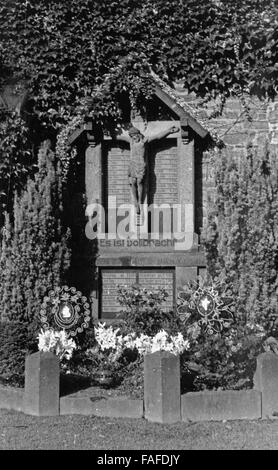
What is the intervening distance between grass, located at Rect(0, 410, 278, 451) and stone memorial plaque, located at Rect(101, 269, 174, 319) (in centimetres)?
332

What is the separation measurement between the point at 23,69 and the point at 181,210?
11.4ft

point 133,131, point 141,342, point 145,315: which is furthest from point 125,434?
point 133,131

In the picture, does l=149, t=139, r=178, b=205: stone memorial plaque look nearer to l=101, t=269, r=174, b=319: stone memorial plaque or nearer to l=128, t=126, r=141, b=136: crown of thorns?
l=128, t=126, r=141, b=136: crown of thorns

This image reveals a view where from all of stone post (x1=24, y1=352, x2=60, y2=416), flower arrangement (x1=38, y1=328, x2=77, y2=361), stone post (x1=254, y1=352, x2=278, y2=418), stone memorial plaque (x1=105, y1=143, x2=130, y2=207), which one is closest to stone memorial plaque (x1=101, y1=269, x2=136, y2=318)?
stone memorial plaque (x1=105, y1=143, x2=130, y2=207)

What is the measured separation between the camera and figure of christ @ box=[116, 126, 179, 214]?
404 inches

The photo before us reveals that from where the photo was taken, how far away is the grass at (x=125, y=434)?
6.21 metres

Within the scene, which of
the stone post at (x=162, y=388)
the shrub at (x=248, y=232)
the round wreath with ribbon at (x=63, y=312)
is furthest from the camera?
the round wreath with ribbon at (x=63, y=312)

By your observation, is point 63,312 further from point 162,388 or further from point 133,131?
point 133,131

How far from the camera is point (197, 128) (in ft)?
33.2

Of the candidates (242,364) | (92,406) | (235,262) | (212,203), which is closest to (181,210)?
(212,203)

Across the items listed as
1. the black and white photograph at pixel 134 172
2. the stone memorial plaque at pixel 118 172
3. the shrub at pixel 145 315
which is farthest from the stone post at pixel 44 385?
the stone memorial plaque at pixel 118 172

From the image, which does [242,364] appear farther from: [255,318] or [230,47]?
[230,47]

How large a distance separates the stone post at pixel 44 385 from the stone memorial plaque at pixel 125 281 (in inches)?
122

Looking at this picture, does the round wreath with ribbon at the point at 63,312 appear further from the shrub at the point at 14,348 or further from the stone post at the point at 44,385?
the stone post at the point at 44,385
